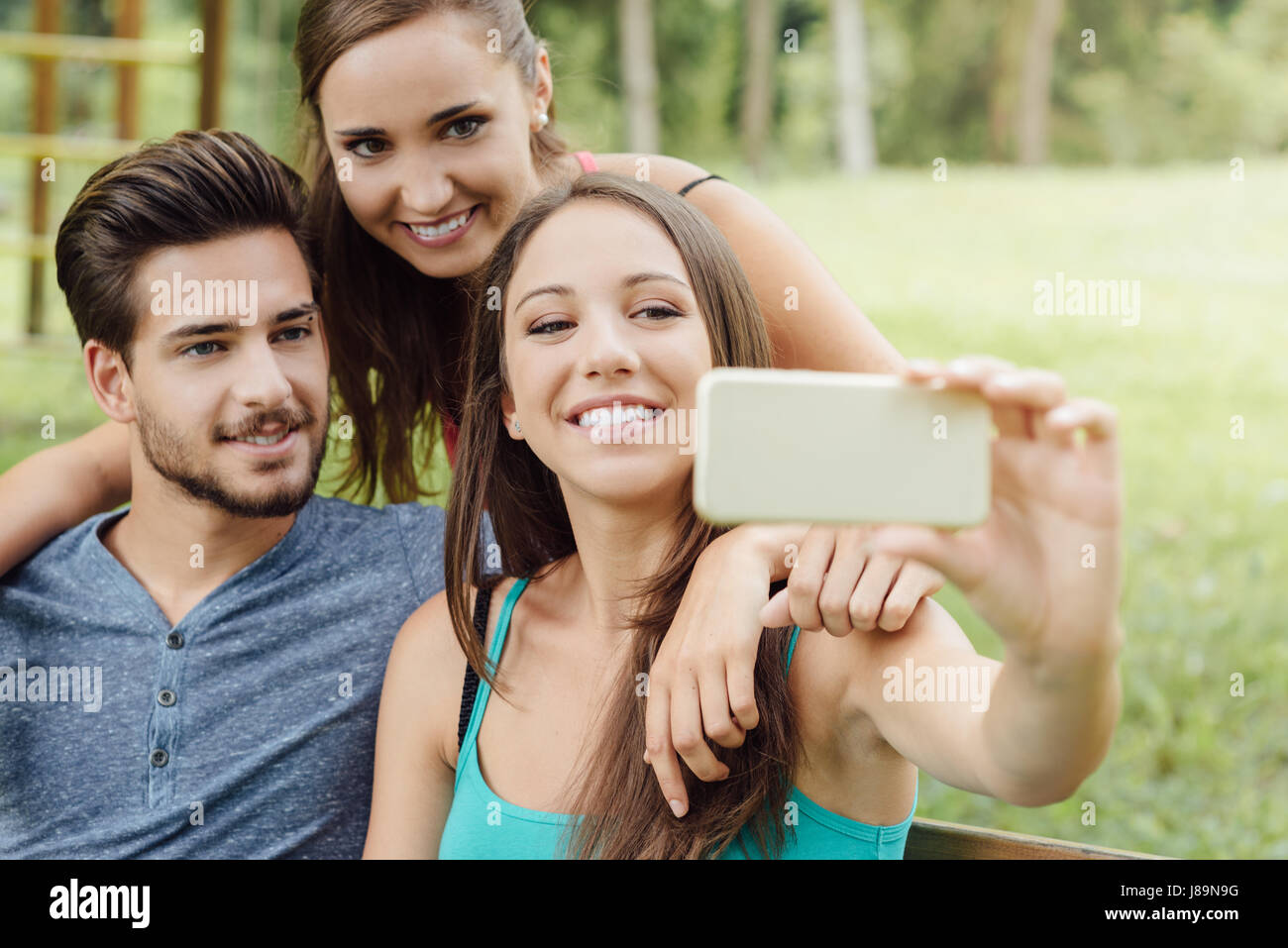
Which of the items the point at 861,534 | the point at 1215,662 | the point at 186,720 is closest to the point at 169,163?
the point at 186,720

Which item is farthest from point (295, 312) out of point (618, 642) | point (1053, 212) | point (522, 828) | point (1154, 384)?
point (1053, 212)

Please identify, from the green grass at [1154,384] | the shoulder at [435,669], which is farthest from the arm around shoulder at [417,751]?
the green grass at [1154,384]

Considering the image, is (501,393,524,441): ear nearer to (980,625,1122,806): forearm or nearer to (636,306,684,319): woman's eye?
(636,306,684,319): woman's eye

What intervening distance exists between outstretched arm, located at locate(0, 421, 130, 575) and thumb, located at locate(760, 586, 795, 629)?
5.11 ft

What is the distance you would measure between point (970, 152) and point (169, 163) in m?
14.4

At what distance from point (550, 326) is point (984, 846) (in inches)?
42.3

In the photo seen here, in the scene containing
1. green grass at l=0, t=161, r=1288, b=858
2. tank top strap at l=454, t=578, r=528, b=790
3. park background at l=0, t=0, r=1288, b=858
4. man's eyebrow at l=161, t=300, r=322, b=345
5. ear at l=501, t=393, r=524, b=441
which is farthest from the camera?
park background at l=0, t=0, r=1288, b=858

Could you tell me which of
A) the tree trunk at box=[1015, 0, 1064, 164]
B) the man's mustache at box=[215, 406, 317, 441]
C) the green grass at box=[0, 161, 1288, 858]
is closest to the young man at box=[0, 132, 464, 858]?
the man's mustache at box=[215, 406, 317, 441]

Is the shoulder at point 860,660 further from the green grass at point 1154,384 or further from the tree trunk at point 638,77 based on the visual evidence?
the tree trunk at point 638,77

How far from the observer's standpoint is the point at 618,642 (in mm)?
2115

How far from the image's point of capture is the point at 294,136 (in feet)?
10.4

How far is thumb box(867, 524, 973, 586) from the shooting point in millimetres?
1186

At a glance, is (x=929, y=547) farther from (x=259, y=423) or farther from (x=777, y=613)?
(x=259, y=423)
